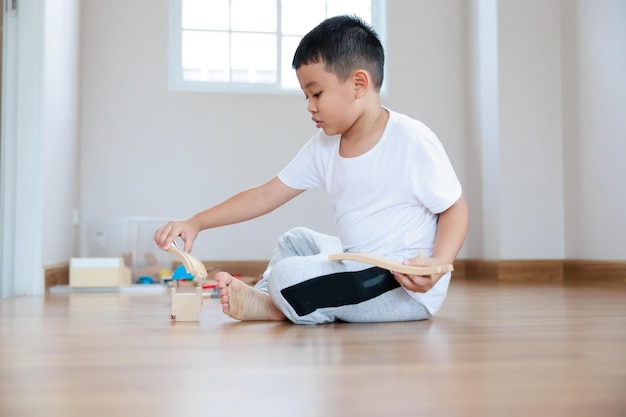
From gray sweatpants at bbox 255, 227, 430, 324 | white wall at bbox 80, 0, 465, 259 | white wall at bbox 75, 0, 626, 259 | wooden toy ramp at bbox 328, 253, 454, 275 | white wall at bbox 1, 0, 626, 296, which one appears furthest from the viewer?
white wall at bbox 80, 0, 465, 259

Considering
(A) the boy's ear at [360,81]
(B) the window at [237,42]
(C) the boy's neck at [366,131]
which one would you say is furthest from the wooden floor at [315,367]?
(B) the window at [237,42]

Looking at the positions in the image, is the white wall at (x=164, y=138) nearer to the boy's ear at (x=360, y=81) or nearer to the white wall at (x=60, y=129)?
the white wall at (x=60, y=129)

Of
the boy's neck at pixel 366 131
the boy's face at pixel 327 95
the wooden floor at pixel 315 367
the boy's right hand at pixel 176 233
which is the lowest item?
the wooden floor at pixel 315 367

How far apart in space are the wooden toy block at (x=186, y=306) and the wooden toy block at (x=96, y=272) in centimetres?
135

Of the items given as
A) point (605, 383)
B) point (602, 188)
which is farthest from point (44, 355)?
point (602, 188)

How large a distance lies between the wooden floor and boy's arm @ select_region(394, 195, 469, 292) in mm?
86

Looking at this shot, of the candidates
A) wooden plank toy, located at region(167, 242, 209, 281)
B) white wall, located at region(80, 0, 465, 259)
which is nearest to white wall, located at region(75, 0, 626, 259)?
white wall, located at region(80, 0, 465, 259)

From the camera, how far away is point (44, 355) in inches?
38.9

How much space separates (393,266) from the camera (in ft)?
4.18

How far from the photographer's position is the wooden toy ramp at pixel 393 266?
1248mm

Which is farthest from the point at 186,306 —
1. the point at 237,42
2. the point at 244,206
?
the point at 237,42

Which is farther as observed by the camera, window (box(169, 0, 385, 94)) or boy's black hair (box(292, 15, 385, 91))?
window (box(169, 0, 385, 94))

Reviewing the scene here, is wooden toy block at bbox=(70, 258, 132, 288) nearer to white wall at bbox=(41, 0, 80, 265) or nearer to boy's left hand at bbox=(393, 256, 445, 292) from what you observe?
white wall at bbox=(41, 0, 80, 265)

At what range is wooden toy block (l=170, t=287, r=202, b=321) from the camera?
1514 mm
